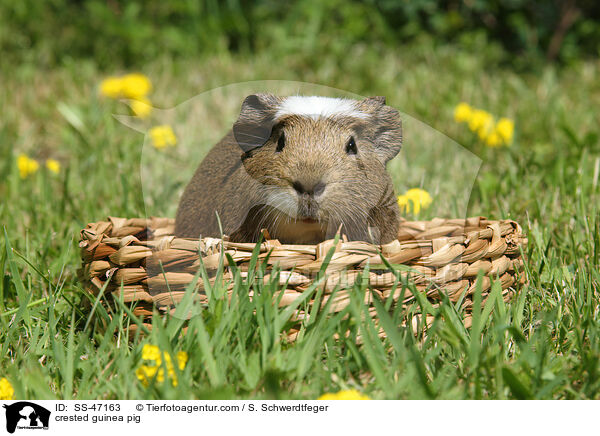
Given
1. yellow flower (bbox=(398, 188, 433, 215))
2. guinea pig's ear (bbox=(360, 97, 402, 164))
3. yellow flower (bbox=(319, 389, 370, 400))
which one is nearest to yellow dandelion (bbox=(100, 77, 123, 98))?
yellow flower (bbox=(398, 188, 433, 215))

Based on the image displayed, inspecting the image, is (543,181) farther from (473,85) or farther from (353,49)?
(353,49)

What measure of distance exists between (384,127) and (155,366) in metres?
1.29

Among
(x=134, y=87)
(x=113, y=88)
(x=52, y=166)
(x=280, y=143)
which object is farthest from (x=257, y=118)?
(x=113, y=88)

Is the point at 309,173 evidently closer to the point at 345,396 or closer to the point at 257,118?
the point at 257,118

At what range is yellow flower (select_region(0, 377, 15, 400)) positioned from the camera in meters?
1.96

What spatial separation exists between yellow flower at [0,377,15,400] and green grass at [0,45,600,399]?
0.11ft

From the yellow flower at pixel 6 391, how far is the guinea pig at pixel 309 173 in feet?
2.94

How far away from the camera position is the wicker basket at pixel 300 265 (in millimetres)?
2270

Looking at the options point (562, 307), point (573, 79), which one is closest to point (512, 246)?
point (562, 307)

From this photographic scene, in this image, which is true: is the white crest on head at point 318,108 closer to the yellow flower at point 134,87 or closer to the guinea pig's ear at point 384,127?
the guinea pig's ear at point 384,127

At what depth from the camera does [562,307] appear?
8.01ft
